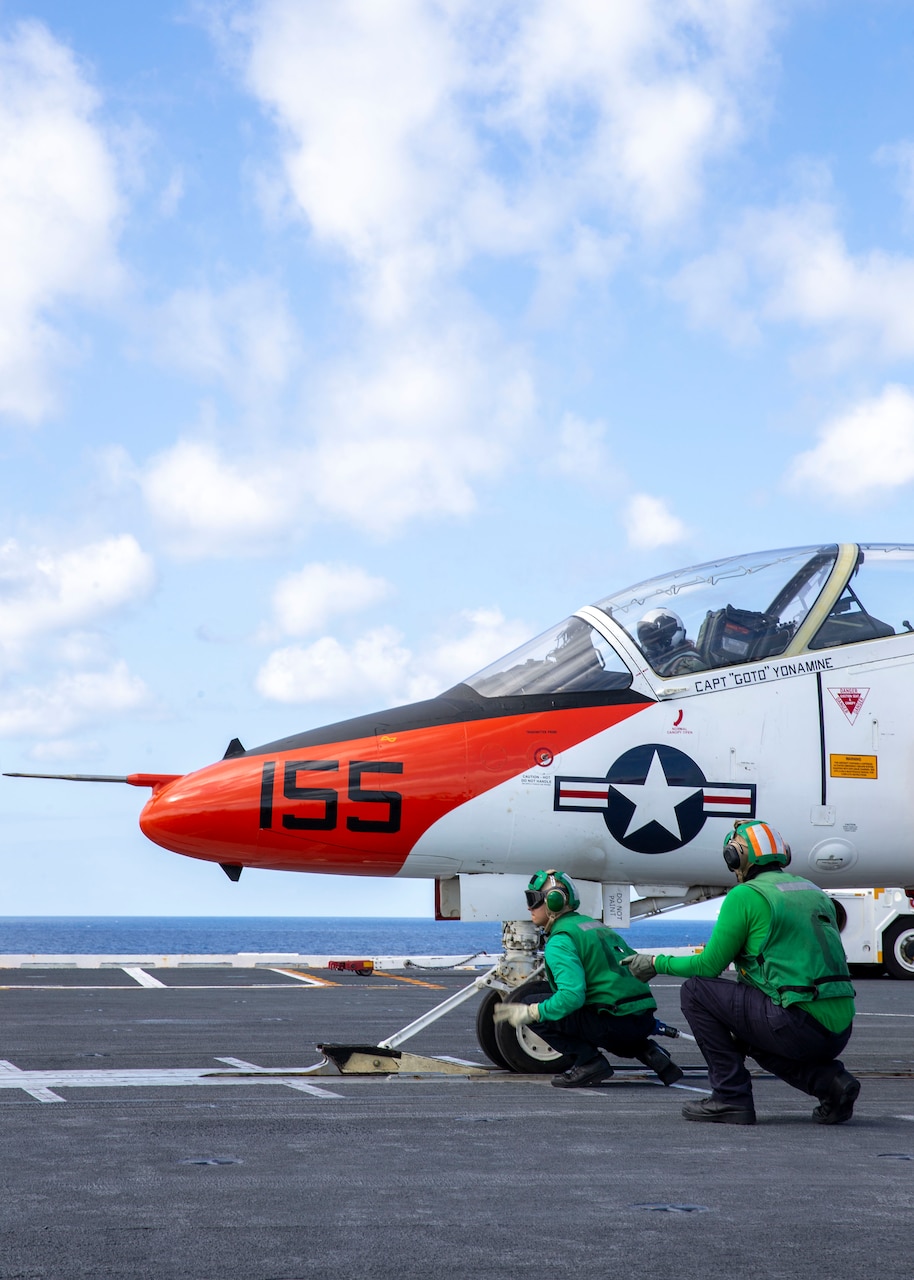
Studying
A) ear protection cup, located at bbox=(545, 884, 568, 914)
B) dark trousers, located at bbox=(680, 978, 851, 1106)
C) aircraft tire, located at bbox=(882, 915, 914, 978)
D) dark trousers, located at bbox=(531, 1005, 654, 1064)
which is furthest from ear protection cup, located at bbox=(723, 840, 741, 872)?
aircraft tire, located at bbox=(882, 915, 914, 978)

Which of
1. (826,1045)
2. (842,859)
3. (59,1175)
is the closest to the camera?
(59,1175)

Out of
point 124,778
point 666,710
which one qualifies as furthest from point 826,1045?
point 124,778

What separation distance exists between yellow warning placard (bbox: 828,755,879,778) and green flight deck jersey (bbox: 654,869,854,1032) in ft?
5.66

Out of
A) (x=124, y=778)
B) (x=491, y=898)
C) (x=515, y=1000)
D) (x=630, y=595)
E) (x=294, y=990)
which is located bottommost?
(x=294, y=990)

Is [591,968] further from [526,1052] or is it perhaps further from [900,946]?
[900,946]

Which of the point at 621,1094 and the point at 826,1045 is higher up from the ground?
the point at 826,1045

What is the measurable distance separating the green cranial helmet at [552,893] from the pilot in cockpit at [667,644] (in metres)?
A: 1.49

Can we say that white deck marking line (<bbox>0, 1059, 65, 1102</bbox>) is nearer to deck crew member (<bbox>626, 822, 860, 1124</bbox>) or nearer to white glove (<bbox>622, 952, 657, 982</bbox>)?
white glove (<bbox>622, 952, 657, 982</bbox>)

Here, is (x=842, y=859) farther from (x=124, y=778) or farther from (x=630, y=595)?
(x=124, y=778)

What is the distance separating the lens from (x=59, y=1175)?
17.1ft

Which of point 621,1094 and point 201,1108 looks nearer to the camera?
point 201,1108

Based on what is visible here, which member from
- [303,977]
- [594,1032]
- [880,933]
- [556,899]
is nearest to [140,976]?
[303,977]

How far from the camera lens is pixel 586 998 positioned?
8.74 metres

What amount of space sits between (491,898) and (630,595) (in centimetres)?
231
